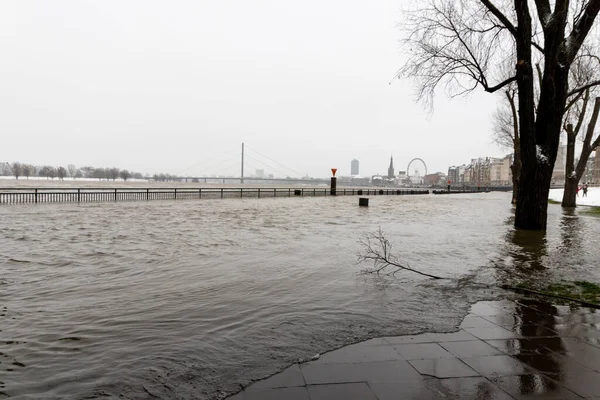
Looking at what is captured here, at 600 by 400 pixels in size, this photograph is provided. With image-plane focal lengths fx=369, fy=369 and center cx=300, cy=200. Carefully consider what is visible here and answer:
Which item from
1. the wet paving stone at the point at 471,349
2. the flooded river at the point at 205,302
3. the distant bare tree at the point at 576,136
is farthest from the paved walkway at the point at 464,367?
the distant bare tree at the point at 576,136

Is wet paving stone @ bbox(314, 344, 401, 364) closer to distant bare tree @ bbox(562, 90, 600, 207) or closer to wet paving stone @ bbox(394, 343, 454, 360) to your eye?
wet paving stone @ bbox(394, 343, 454, 360)

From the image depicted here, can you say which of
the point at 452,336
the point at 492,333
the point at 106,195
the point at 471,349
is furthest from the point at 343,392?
the point at 106,195

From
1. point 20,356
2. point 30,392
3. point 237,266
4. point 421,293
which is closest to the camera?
point 30,392

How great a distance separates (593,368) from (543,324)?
1120mm

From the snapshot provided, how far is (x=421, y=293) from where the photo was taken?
5.77 meters

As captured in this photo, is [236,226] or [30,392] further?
[236,226]

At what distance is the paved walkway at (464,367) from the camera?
2852 mm

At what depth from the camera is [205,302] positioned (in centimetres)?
528

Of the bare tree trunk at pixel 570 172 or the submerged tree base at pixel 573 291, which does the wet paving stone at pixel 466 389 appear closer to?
the submerged tree base at pixel 573 291

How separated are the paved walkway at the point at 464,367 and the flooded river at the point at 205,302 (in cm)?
29

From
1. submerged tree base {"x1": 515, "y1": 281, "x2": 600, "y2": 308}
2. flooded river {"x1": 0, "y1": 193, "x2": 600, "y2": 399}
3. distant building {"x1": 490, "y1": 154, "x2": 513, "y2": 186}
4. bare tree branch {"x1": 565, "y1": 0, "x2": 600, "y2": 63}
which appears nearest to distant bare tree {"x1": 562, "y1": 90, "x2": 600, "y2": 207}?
bare tree branch {"x1": 565, "y1": 0, "x2": 600, "y2": 63}

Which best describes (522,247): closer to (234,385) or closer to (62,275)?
(234,385)

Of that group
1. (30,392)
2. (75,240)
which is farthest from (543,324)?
(75,240)

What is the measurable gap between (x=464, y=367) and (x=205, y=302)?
11.3 feet
